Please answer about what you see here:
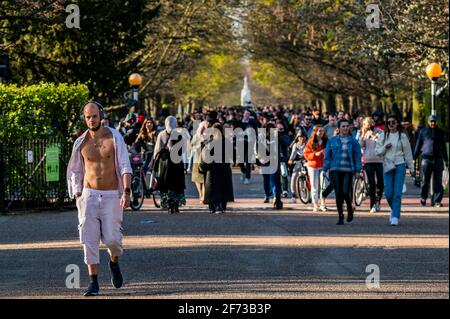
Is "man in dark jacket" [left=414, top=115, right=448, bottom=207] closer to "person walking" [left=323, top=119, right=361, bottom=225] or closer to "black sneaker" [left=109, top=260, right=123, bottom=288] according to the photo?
"person walking" [left=323, top=119, right=361, bottom=225]

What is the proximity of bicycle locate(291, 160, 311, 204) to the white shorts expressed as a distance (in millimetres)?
12247

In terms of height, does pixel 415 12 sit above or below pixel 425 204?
above

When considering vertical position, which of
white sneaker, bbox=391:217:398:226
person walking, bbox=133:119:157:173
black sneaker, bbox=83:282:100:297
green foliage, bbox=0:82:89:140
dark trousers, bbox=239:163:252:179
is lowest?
black sneaker, bbox=83:282:100:297

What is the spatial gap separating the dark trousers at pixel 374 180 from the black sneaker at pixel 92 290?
443 inches

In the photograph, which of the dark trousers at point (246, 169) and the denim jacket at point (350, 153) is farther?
the dark trousers at point (246, 169)

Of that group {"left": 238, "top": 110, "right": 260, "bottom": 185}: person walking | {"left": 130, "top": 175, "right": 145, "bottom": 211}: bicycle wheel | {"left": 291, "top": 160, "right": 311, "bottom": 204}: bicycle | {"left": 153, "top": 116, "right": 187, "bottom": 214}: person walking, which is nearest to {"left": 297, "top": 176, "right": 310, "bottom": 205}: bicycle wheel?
{"left": 291, "top": 160, "right": 311, "bottom": 204}: bicycle

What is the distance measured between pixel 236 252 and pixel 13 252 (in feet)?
9.00

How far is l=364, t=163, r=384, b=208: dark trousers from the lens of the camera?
2197cm

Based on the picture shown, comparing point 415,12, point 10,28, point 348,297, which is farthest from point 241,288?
point 10,28

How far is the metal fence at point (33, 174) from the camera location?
21891mm

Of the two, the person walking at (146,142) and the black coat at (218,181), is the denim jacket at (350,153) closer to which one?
the black coat at (218,181)

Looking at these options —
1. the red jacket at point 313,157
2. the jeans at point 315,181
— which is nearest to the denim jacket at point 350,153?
the red jacket at point 313,157

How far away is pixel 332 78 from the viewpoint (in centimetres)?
5547
